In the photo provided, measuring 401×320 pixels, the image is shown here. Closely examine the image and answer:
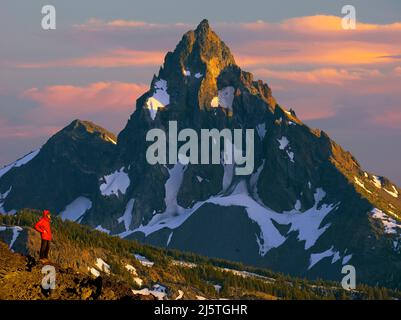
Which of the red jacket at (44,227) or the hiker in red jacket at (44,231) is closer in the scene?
the hiker in red jacket at (44,231)

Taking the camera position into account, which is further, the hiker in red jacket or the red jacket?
the red jacket

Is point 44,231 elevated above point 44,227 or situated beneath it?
situated beneath
